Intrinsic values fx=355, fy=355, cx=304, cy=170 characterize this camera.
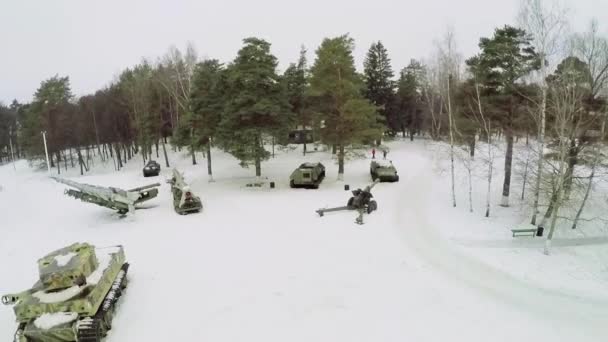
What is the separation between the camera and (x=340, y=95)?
79.9 ft

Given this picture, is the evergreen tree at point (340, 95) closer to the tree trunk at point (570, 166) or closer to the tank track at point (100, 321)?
the tree trunk at point (570, 166)

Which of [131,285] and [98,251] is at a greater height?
[98,251]

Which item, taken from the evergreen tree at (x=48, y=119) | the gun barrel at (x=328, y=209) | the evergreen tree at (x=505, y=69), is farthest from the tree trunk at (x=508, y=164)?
the evergreen tree at (x=48, y=119)

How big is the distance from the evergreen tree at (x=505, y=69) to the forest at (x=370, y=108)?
0.05 m

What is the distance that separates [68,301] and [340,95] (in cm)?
1977

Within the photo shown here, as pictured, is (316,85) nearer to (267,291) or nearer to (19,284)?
Answer: (267,291)

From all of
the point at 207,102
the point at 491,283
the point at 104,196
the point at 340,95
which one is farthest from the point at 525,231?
the point at 207,102

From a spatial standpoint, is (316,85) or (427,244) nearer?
(427,244)

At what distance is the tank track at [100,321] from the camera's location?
7.88m

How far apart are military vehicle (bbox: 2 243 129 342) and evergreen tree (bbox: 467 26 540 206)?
19177 millimetres

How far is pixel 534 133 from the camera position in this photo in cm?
1847

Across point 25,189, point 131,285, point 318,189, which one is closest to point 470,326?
point 131,285

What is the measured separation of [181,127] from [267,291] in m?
20.0

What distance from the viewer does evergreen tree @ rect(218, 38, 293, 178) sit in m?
23.0
